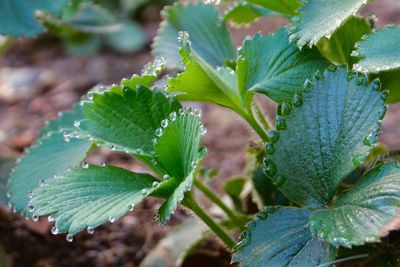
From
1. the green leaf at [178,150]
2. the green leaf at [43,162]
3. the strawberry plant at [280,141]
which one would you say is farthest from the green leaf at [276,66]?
the green leaf at [43,162]

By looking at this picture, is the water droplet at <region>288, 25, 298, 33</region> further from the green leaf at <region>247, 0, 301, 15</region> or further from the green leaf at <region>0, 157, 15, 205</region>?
the green leaf at <region>0, 157, 15, 205</region>

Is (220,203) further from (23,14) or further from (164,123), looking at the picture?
(23,14)

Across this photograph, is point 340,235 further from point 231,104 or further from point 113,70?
point 113,70

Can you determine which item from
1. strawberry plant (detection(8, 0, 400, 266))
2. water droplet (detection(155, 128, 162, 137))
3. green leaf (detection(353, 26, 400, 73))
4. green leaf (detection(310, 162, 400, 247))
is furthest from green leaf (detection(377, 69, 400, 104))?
water droplet (detection(155, 128, 162, 137))

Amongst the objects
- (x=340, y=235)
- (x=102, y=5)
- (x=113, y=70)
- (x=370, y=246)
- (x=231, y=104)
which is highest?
(x=102, y=5)

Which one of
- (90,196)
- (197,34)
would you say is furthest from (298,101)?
(197,34)

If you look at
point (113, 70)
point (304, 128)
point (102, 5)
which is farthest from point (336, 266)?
point (102, 5)
